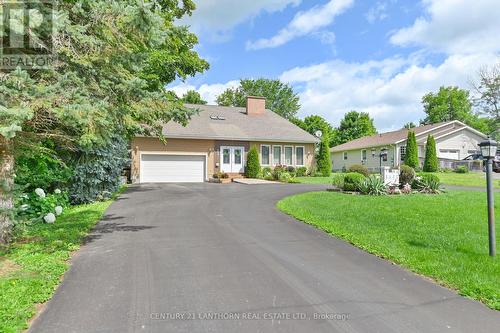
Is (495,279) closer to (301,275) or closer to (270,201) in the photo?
(301,275)

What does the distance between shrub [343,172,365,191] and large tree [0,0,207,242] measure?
1030 cm

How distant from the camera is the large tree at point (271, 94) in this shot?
52375mm

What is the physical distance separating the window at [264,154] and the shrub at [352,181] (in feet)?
33.3

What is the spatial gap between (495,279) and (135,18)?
641 cm

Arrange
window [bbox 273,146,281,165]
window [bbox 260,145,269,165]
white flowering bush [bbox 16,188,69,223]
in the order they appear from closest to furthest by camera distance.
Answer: white flowering bush [bbox 16,188,69,223] < window [bbox 260,145,269,165] < window [bbox 273,146,281,165]

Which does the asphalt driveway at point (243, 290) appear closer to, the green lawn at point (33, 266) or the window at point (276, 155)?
the green lawn at point (33, 266)

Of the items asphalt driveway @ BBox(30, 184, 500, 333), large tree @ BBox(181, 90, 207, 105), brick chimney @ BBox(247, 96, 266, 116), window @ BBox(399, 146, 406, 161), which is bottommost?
asphalt driveway @ BBox(30, 184, 500, 333)

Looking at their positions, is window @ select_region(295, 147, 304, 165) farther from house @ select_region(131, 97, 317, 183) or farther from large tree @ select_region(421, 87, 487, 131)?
large tree @ select_region(421, 87, 487, 131)

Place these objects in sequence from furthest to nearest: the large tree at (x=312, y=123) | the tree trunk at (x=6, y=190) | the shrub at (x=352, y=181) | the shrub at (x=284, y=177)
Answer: the large tree at (x=312, y=123) < the shrub at (x=284, y=177) < the shrub at (x=352, y=181) < the tree trunk at (x=6, y=190)

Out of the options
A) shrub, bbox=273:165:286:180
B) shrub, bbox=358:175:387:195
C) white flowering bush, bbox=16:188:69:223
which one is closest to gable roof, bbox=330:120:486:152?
shrub, bbox=273:165:286:180

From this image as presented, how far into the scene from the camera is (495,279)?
471cm

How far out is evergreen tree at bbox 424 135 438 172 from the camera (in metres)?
28.9

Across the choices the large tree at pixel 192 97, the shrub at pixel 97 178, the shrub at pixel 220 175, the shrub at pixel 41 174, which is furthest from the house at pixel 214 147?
the large tree at pixel 192 97

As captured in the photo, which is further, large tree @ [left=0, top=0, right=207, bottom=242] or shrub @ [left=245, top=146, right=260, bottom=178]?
shrub @ [left=245, top=146, right=260, bottom=178]
